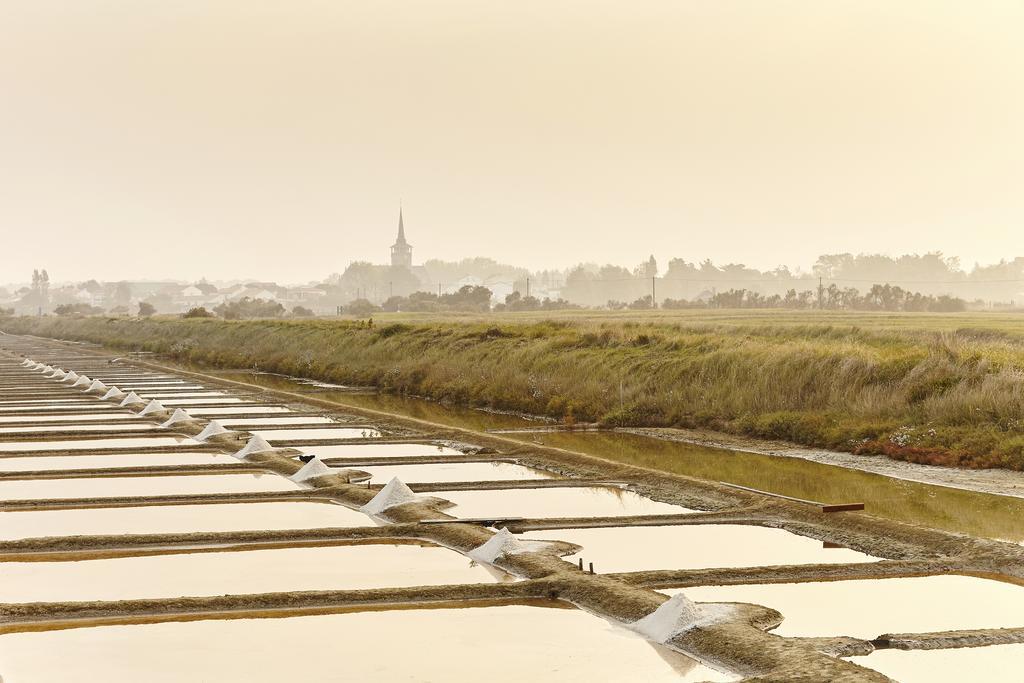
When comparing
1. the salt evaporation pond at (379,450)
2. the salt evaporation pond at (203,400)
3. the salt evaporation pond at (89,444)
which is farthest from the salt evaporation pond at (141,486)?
the salt evaporation pond at (203,400)

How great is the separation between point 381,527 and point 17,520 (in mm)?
2941

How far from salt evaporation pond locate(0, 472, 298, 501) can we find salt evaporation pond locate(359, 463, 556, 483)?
1059 mm

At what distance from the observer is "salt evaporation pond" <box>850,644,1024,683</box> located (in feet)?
18.3

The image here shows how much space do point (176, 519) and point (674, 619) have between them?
5104mm

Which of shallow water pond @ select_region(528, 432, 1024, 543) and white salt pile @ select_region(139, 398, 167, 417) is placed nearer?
shallow water pond @ select_region(528, 432, 1024, 543)

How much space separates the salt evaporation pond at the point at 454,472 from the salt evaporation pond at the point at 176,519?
1793 mm

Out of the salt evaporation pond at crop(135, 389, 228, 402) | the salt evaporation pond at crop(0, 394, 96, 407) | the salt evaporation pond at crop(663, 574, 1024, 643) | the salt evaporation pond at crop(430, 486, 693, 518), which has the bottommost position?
the salt evaporation pond at crop(0, 394, 96, 407)

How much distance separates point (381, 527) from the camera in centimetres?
942

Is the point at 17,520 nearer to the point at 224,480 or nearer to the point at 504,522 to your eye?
the point at 224,480

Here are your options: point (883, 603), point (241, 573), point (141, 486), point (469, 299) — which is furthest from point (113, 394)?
point (469, 299)

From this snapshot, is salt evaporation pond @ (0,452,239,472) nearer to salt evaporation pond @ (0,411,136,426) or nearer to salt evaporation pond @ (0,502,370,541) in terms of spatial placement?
salt evaporation pond @ (0,502,370,541)

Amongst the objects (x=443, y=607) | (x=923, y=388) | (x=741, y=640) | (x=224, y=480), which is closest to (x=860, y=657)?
(x=741, y=640)

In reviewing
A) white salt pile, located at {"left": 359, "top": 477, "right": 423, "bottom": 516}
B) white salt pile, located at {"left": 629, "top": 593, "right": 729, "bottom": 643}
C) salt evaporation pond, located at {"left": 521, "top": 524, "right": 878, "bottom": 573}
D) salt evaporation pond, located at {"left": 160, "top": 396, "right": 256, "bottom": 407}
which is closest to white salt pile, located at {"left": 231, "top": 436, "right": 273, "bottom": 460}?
white salt pile, located at {"left": 359, "top": 477, "right": 423, "bottom": 516}

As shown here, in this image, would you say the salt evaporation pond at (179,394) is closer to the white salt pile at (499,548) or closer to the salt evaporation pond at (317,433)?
the salt evaporation pond at (317,433)
